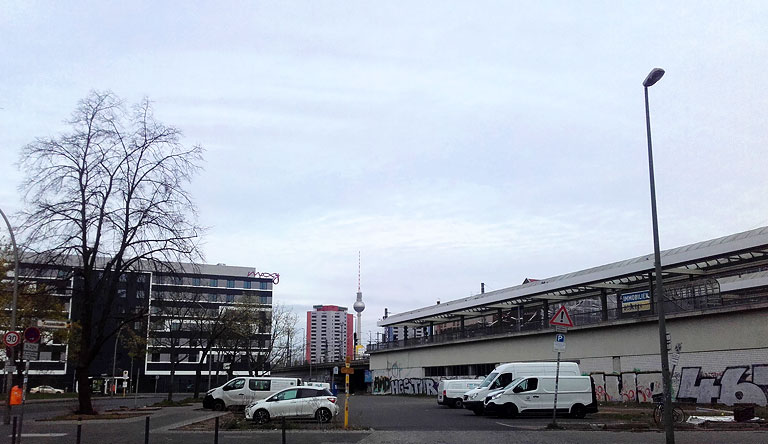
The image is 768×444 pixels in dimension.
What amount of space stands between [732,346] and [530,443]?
22.3 metres

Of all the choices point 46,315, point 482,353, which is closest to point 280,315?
point 482,353

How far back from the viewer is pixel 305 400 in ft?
87.2

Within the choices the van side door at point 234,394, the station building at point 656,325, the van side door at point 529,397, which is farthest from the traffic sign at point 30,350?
the station building at point 656,325

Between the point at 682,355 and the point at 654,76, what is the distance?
84.9 ft

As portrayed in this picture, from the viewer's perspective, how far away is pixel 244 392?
38594mm

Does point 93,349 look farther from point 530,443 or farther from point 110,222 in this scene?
point 530,443

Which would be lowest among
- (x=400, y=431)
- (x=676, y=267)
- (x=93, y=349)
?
(x=400, y=431)

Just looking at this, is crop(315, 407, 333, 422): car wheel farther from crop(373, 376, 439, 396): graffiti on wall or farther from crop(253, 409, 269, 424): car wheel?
crop(373, 376, 439, 396): graffiti on wall

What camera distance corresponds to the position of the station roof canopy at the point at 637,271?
124 feet

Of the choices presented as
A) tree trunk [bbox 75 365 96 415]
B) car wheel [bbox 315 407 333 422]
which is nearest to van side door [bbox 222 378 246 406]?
tree trunk [bbox 75 365 96 415]

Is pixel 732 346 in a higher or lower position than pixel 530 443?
higher

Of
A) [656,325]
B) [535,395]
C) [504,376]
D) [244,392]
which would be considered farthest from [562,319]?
[656,325]

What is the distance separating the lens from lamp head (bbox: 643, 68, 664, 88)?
55.8ft

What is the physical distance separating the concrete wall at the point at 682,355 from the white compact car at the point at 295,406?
21105 mm
